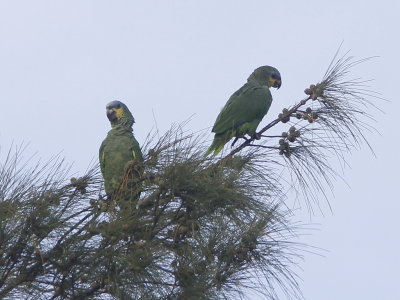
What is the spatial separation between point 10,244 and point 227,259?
839mm

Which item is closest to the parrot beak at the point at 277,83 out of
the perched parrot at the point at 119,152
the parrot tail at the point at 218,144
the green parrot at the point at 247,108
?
the green parrot at the point at 247,108

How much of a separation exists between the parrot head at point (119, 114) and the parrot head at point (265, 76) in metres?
1.05

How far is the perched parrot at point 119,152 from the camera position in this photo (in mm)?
3354

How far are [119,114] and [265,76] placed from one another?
122cm

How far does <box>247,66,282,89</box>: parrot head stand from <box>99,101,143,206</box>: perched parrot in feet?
3.53

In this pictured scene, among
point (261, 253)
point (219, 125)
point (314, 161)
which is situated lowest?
point (261, 253)

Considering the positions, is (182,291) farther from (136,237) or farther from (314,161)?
(314,161)

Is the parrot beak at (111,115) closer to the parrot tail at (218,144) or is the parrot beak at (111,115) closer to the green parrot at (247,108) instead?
the green parrot at (247,108)

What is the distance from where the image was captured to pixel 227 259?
3.26m

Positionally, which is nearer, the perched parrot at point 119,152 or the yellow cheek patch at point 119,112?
the perched parrot at point 119,152

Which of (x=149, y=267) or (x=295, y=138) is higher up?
(x=295, y=138)

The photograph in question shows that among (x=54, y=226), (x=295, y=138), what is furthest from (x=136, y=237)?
(x=295, y=138)

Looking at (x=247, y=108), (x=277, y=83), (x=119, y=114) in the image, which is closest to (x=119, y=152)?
(x=119, y=114)

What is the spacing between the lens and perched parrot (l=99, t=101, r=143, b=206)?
3.35 metres
